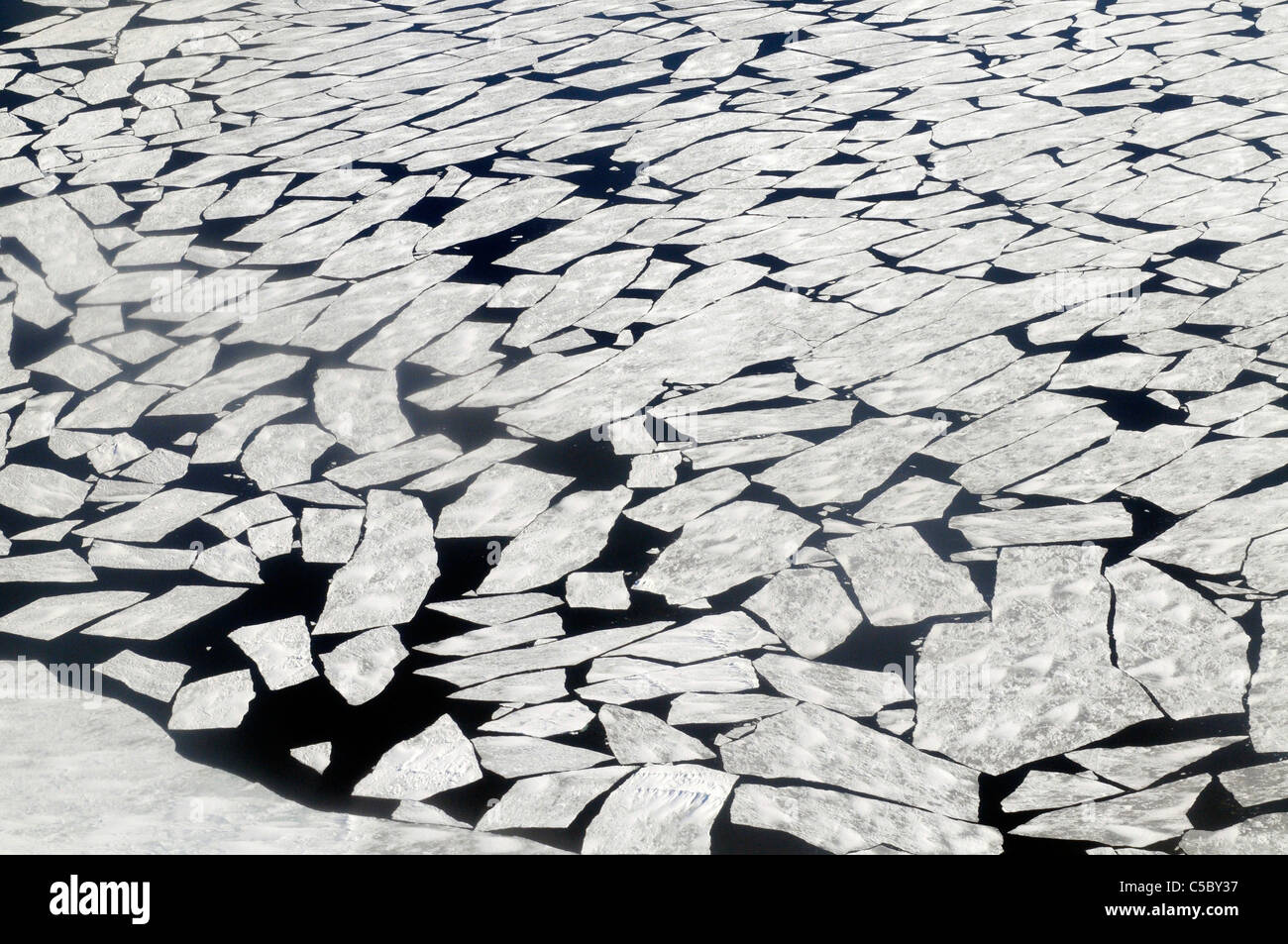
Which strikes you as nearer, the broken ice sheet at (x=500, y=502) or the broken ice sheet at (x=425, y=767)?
the broken ice sheet at (x=425, y=767)

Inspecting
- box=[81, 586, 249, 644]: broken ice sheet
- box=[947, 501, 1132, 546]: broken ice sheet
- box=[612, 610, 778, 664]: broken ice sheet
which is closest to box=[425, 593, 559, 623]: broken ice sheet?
box=[612, 610, 778, 664]: broken ice sheet

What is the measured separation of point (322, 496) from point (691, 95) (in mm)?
3158

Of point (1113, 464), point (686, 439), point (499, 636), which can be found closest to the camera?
point (499, 636)

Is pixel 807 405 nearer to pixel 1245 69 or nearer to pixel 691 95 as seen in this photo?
pixel 691 95

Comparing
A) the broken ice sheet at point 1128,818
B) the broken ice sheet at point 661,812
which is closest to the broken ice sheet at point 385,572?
the broken ice sheet at point 661,812

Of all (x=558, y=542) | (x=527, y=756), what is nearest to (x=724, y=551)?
(x=558, y=542)

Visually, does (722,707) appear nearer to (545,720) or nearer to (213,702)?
(545,720)

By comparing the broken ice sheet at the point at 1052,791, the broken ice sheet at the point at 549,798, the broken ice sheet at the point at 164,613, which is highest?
the broken ice sheet at the point at 1052,791

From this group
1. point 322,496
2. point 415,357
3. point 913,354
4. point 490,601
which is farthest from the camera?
→ point 415,357

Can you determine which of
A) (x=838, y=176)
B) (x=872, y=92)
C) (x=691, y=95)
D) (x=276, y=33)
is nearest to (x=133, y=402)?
(x=838, y=176)

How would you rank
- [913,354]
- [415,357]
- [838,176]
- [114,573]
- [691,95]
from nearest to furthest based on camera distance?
[114,573] → [913,354] → [415,357] → [838,176] → [691,95]

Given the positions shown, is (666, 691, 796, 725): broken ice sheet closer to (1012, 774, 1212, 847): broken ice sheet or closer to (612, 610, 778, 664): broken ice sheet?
(612, 610, 778, 664): broken ice sheet

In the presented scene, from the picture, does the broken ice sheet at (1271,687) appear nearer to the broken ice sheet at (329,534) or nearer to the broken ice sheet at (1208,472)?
the broken ice sheet at (1208,472)

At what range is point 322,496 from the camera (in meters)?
3.01
